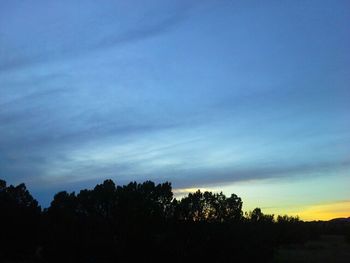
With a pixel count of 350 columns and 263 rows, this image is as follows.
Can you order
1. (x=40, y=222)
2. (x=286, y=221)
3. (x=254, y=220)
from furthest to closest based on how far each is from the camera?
(x=286, y=221)
(x=40, y=222)
(x=254, y=220)

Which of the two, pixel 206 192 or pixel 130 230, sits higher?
pixel 206 192

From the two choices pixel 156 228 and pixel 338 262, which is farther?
pixel 338 262

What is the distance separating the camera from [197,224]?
131ft

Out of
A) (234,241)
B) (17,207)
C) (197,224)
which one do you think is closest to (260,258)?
(234,241)

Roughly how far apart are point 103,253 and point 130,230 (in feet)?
9.18

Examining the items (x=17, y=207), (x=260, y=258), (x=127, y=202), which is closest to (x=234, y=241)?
(x=260, y=258)

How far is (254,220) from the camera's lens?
150 feet

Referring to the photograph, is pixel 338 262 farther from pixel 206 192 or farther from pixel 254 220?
pixel 206 192

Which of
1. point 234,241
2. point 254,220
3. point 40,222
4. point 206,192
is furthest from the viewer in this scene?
point 40,222

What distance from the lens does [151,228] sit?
39.8m

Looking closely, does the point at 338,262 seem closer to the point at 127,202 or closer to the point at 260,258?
the point at 260,258

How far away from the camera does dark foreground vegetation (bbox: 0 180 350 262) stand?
3872 centimetres

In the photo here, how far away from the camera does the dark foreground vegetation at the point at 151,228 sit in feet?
127

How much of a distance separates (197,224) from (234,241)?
9.62 ft
